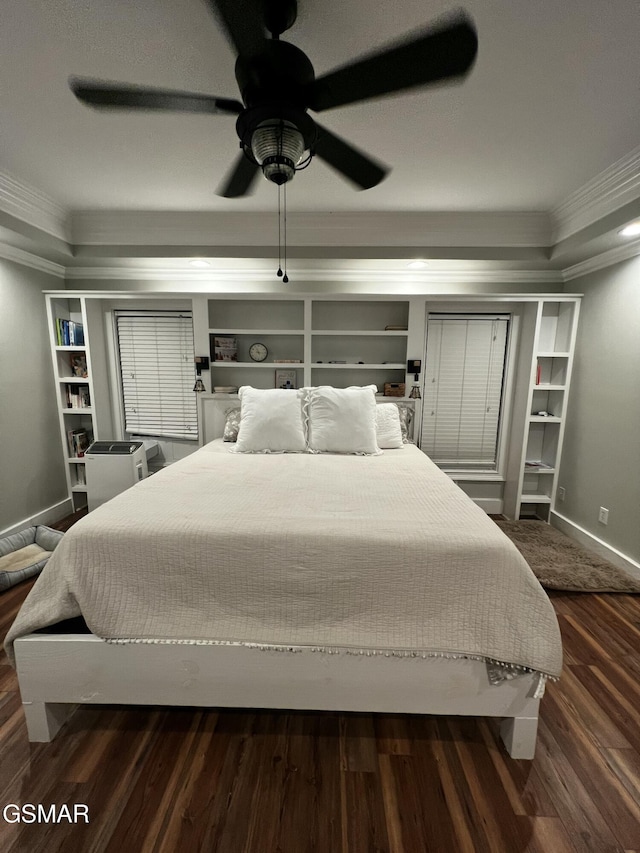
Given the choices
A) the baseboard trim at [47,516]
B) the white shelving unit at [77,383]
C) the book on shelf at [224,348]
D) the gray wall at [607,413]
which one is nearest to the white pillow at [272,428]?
the book on shelf at [224,348]

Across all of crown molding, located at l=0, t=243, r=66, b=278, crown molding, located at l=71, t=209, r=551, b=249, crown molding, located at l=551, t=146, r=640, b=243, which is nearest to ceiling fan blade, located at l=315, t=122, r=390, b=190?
crown molding, located at l=71, t=209, r=551, b=249

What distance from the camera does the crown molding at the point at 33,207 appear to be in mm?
2219

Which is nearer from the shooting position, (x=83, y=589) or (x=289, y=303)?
(x=83, y=589)

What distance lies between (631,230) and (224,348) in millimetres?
3052

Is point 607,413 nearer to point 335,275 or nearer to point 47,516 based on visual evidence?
point 335,275

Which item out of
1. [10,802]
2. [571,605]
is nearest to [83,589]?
[10,802]

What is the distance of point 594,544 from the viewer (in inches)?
106

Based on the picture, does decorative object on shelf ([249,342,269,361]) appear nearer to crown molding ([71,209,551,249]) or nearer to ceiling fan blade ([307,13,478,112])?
crown molding ([71,209,551,249])

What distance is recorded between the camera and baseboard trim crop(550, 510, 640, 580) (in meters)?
2.40

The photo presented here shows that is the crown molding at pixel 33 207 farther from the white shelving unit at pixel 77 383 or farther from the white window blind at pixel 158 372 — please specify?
the white window blind at pixel 158 372

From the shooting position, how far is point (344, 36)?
1.29 meters

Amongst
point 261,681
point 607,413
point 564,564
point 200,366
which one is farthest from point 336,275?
point 261,681

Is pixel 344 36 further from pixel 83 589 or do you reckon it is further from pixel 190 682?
pixel 190 682

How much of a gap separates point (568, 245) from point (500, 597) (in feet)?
8.59
